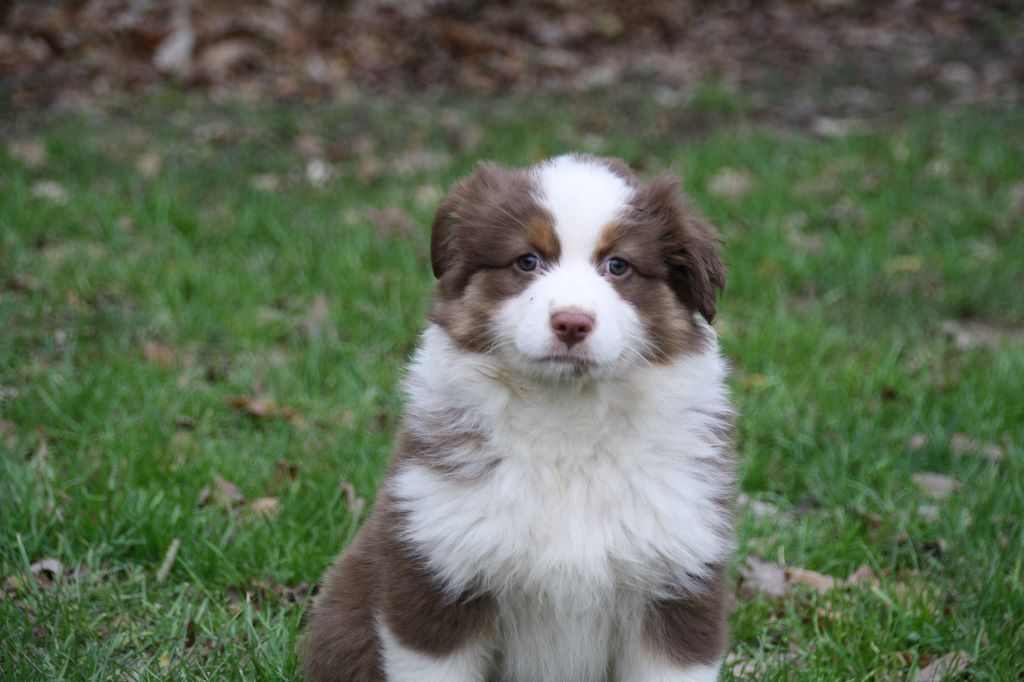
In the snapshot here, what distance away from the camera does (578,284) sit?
2.46 m

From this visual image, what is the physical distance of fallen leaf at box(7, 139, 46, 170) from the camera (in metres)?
6.86

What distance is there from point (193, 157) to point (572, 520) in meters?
5.59

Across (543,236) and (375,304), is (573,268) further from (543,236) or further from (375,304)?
(375,304)

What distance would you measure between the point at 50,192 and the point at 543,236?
4.78 m

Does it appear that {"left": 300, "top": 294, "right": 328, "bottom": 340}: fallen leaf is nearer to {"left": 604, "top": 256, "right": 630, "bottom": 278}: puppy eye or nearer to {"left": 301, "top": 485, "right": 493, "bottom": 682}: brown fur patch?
{"left": 301, "top": 485, "right": 493, "bottom": 682}: brown fur patch

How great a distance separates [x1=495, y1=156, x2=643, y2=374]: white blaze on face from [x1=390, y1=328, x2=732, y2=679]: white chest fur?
12cm

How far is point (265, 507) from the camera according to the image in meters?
3.72

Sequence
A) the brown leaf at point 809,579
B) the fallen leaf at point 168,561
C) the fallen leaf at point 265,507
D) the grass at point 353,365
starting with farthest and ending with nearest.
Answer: the fallen leaf at point 265,507 → the brown leaf at point 809,579 → the fallen leaf at point 168,561 → the grass at point 353,365

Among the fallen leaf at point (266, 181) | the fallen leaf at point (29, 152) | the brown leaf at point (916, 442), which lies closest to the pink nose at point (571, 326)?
the brown leaf at point (916, 442)

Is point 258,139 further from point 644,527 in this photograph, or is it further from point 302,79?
point 644,527

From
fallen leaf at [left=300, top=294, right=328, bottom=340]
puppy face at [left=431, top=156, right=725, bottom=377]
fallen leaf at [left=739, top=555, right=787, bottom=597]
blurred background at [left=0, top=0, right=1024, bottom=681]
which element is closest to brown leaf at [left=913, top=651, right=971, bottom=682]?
blurred background at [left=0, top=0, right=1024, bottom=681]

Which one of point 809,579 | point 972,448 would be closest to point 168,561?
point 809,579

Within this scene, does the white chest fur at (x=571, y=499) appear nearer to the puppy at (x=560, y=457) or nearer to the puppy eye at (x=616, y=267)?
the puppy at (x=560, y=457)

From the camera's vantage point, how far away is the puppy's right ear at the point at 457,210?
2.63m
